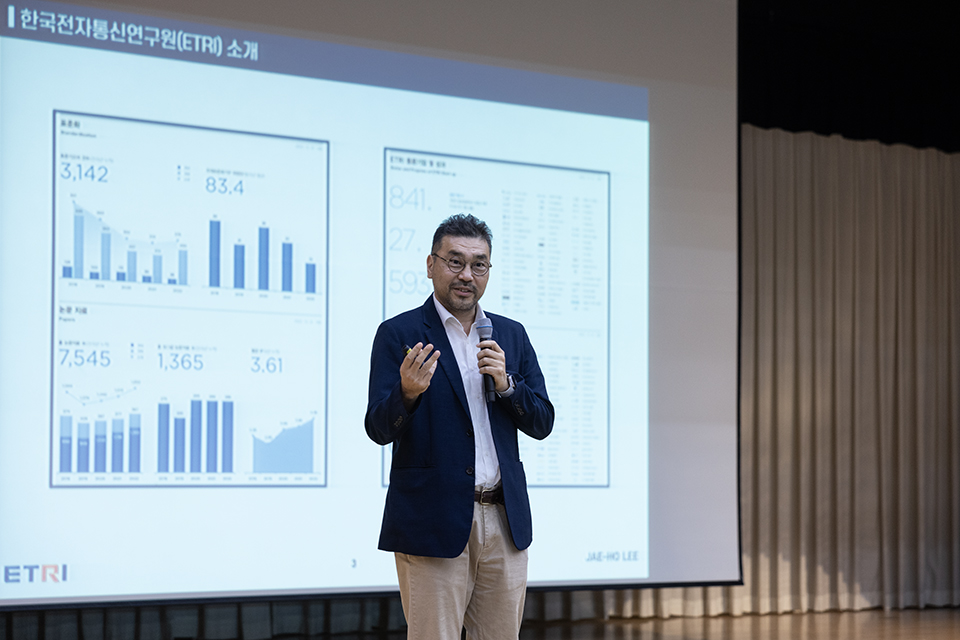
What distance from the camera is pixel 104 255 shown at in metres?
3.13

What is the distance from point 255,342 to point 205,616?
135 centimetres

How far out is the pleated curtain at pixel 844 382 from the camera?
492cm

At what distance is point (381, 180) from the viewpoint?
3.51m

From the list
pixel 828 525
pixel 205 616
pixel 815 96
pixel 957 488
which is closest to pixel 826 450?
pixel 828 525

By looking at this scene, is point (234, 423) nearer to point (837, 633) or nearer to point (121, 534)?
point (121, 534)

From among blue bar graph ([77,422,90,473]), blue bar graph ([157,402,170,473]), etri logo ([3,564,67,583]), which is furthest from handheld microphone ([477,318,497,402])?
etri logo ([3,564,67,583])

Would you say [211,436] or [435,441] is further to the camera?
[211,436]

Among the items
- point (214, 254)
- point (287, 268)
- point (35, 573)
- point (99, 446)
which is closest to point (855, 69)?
point (287, 268)

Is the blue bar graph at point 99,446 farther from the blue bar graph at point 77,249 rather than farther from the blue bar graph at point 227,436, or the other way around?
the blue bar graph at point 77,249

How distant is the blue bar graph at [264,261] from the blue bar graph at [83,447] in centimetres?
77

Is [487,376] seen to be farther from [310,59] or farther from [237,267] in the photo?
[310,59]

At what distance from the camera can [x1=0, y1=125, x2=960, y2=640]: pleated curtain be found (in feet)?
16.1

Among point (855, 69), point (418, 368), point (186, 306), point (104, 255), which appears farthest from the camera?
point (855, 69)

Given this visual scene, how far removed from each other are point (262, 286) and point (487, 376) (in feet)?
5.56
